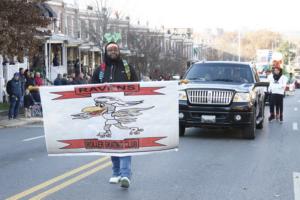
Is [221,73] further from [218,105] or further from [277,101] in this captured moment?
[277,101]

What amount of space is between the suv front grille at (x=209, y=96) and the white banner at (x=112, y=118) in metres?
5.73

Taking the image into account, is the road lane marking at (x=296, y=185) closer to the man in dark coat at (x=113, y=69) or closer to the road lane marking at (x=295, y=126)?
the man in dark coat at (x=113, y=69)

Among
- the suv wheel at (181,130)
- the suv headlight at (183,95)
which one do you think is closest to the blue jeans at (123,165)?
the suv headlight at (183,95)

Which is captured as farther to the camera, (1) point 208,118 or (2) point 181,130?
(2) point 181,130

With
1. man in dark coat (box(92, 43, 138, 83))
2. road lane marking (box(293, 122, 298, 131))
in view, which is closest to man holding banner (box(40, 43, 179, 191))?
man in dark coat (box(92, 43, 138, 83))

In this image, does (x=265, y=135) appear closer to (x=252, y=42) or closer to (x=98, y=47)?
(x=98, y=47)

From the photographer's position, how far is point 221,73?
15.1m

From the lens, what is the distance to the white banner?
8.02 meters

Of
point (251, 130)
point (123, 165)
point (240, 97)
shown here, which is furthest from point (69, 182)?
point (251, 130)

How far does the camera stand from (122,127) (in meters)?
8.07

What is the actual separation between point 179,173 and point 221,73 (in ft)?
20.5

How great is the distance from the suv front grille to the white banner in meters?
5.73

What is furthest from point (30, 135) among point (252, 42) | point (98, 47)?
point (252, 42)

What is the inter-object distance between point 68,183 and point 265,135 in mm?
7768
